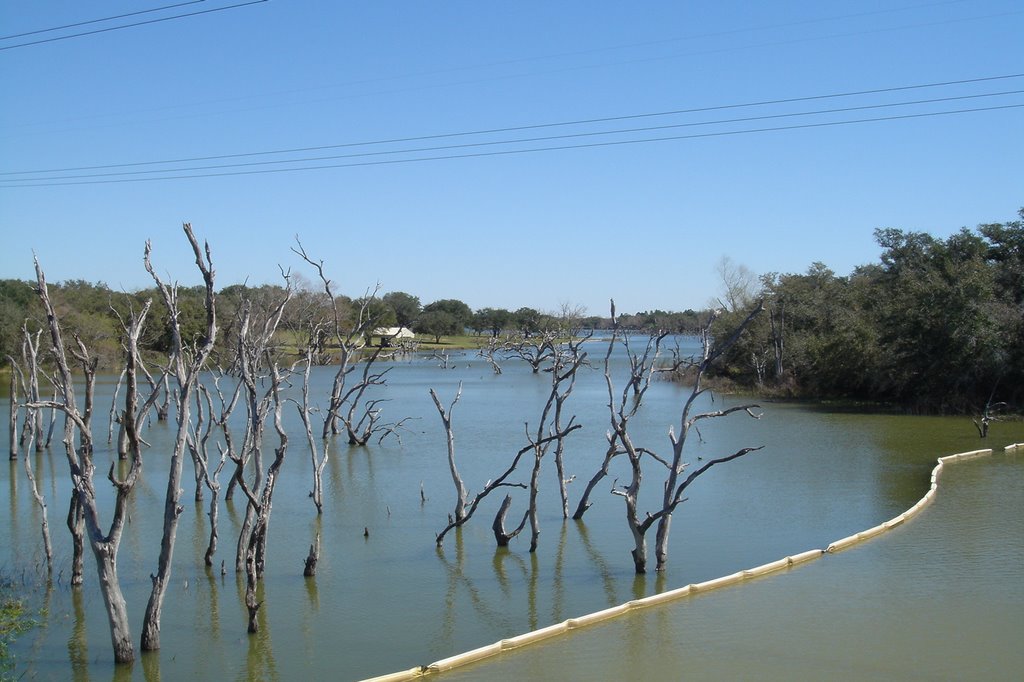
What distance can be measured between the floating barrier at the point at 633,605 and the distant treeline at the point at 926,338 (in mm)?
15360

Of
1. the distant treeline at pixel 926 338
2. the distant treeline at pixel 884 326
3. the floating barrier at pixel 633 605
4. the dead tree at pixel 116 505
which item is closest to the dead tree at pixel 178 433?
the dead tree at pixel 116 505

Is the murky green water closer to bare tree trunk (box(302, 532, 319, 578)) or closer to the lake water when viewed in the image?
the lake water

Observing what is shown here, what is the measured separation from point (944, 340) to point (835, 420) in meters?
4.24

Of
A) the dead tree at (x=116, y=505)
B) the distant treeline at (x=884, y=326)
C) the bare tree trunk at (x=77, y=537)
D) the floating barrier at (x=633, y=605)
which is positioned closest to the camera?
the dead tree at (x=116, y=505)

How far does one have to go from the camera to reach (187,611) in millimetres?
10664

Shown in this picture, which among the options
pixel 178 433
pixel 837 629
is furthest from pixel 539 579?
pixel 178 433

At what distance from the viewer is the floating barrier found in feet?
28.5

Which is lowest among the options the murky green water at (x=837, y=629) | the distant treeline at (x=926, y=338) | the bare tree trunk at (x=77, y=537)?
the murky green water at (x=837, y=629)

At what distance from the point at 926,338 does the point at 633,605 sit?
23.2 meters

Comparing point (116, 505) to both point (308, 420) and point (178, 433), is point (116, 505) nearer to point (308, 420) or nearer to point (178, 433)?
point (178, 433)

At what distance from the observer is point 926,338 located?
30.0 m

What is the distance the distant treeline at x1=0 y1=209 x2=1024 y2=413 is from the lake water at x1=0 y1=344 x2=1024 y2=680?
12.0 feet

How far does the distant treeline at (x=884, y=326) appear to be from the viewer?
92.8 ft

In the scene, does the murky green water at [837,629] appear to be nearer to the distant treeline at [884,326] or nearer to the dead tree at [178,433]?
the dead tree at [178,433]
